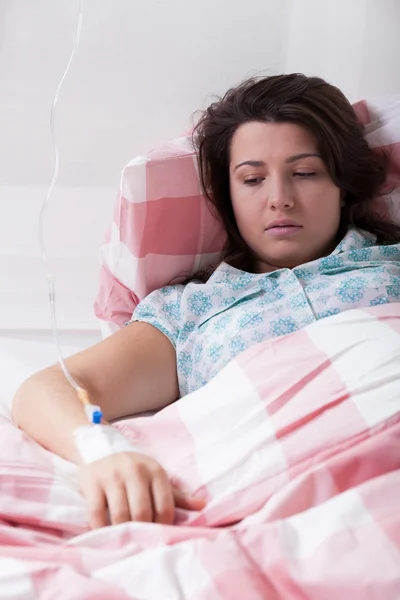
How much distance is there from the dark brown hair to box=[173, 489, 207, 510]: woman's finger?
0.62 meters

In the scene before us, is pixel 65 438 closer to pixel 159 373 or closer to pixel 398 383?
pixel 159 373

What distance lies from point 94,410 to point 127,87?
1.12 meters

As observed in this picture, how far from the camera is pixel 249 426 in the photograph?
889 mm

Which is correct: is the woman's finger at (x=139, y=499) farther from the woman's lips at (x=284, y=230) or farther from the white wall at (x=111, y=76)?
the white wall at (x=111, y=76)

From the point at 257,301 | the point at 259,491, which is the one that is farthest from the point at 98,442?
the point at 257,301

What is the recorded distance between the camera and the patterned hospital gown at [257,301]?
1.15 metres

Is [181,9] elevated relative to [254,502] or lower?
elevated

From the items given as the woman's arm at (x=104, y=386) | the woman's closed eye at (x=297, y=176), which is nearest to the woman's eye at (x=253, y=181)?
the woman's closed eye at (x=297, y=176)

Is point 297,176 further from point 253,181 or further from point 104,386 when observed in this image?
point 104,386

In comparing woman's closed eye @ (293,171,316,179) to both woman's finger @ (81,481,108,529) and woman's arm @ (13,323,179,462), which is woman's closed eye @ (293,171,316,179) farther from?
woman's finger @ (81,481,108,529)

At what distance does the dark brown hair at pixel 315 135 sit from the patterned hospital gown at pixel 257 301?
9cm

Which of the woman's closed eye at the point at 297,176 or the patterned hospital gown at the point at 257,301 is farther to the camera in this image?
the woman's closed eye at the point at 297,176

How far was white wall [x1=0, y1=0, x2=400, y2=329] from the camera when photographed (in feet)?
5.85

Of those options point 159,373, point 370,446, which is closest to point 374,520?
point 370,446
